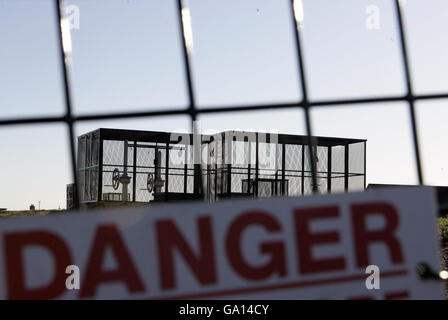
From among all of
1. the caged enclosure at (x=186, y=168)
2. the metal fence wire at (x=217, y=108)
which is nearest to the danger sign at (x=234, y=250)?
the metal fence wire at (x=217, y=108)

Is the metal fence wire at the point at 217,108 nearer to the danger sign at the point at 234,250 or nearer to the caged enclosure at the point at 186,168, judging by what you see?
the danger sign at the point at 234,250

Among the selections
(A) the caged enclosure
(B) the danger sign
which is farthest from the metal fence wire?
(A) the caged enclosure

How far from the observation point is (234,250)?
12.7 ft

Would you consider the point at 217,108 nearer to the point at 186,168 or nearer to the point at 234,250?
the point at 234,250

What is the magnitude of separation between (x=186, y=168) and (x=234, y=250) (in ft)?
43.9

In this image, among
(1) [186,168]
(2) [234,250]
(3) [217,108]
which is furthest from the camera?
(1) [186,168]

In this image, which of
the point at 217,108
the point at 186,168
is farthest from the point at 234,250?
the point at 186,168

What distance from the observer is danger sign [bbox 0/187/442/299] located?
372cm

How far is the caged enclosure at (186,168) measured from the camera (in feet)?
55.0

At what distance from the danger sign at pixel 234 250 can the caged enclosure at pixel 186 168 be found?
33.9 feet

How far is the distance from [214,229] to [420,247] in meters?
1.28

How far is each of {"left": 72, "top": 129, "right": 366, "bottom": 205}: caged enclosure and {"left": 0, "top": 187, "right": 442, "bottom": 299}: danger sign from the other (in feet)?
33.9

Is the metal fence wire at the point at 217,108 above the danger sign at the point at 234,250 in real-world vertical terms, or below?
above

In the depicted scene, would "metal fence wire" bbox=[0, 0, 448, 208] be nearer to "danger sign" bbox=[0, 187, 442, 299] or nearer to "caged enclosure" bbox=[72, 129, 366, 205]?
"danger sign" bbox=[0, 187, 442, 299]
